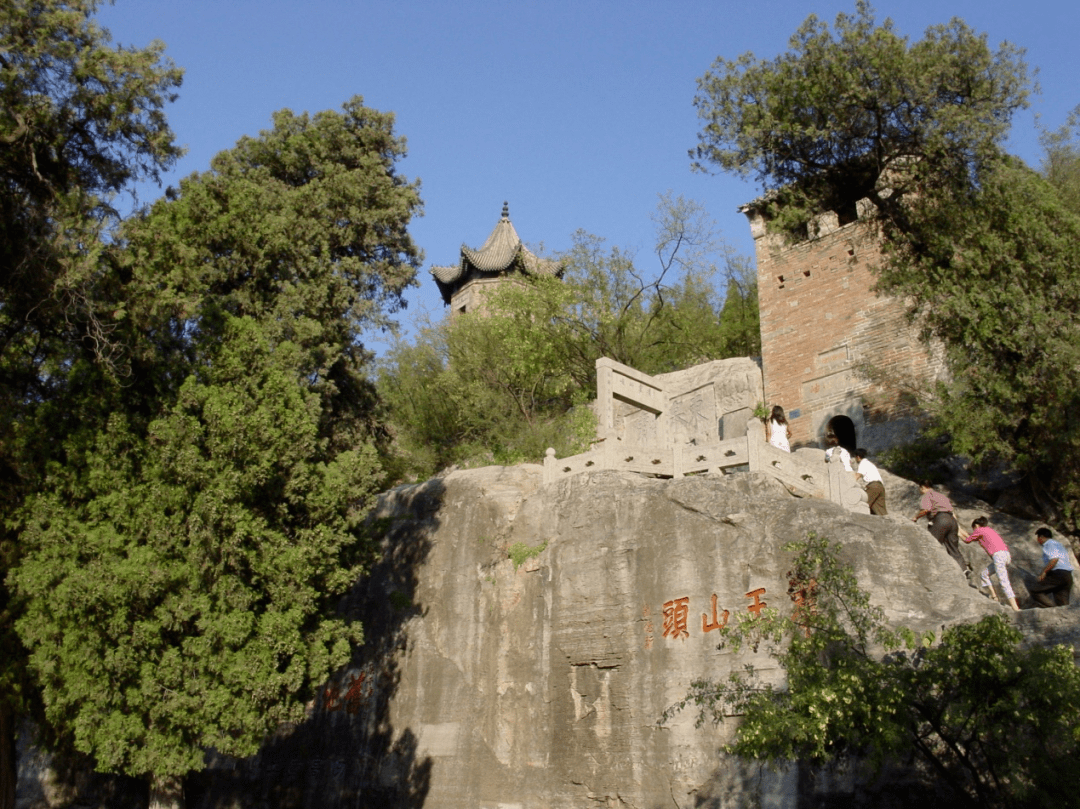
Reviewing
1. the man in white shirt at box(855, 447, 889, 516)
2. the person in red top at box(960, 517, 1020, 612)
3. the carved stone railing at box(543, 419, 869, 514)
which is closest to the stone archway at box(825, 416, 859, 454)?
the carved stone railing at box(543, 419, 869, 514)

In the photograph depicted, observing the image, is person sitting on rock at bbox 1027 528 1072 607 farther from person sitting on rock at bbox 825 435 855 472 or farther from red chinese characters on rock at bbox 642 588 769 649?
person sitting on rock at bbox 825 435 855 472

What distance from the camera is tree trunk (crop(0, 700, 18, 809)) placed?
1016 centimetres

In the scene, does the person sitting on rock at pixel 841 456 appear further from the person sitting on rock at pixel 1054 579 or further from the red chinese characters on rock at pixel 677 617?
the person sitting on rock at pixel 1054 579

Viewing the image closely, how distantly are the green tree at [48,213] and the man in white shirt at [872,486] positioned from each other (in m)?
8.18

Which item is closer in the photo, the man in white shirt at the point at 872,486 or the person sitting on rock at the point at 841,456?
the man in white shirt at the point at 872,486

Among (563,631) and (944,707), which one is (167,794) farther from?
(944,707)

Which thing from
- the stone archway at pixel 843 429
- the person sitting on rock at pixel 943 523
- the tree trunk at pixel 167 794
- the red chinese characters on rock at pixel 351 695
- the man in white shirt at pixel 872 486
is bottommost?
the tree trunk at pixel 167 794

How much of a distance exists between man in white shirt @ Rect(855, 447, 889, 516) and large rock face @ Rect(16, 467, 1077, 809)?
43 cm

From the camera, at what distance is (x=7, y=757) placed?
34.1ft

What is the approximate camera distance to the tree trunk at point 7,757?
33.3ft

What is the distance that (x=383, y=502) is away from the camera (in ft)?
51.4

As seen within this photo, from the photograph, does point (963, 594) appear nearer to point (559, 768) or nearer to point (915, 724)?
point (915, 724)

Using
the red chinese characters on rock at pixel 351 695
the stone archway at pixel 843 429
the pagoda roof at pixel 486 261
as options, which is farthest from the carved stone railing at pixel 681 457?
the pagoda roof at pixel 486 261

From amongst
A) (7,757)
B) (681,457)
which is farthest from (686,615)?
(7,757)
